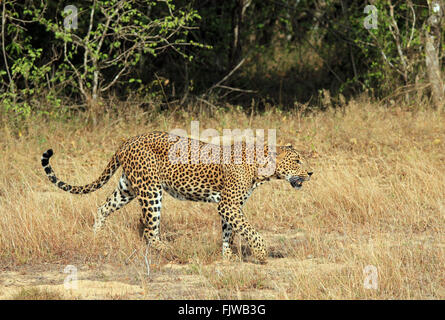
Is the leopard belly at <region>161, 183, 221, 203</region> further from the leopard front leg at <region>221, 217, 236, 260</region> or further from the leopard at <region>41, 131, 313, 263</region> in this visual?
the leopard front leg at <region>221, 217, 236, 260</region>

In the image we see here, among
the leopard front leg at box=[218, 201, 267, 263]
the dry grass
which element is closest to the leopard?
the leopard front leg at box=[218, 201, 267, 263]

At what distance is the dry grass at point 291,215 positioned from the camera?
6176 mm

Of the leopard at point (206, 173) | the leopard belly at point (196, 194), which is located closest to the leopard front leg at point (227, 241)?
the leopard at point (206, 173)

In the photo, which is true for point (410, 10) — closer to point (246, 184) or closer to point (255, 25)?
point (255, 25)

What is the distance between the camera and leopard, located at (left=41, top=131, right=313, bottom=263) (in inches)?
277

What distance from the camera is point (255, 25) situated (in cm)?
1547

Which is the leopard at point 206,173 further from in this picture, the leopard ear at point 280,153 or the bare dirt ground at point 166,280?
the bare dirt ground at point 166,280

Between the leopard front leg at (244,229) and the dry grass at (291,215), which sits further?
the leopard front leg at (244,229)

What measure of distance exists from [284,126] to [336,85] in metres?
4.26

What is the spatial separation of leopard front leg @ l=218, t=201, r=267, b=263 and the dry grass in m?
0.15

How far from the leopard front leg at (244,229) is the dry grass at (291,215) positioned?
5.8 inches

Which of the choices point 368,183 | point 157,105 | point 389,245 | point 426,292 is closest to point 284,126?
point 157,105

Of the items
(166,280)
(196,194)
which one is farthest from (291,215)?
(166,280)

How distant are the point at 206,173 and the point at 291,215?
1714 millimetres
